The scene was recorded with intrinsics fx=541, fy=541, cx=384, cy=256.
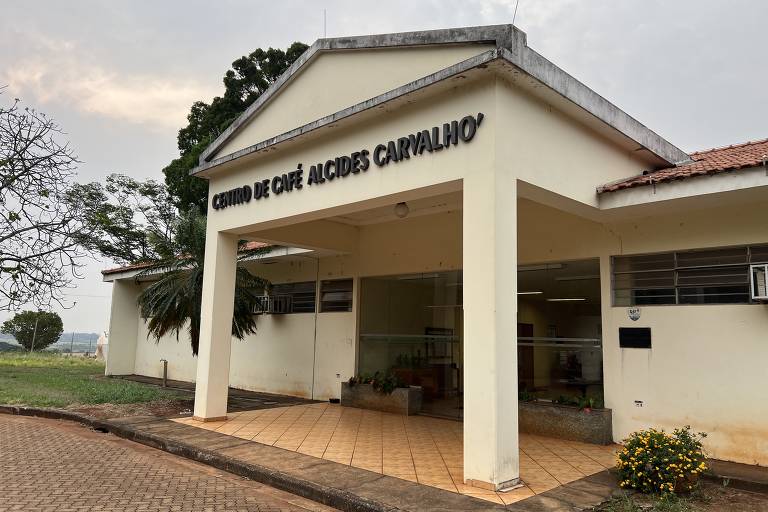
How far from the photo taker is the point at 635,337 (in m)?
7.75

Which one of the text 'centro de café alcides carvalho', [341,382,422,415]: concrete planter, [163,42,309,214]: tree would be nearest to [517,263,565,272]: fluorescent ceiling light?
[341,382,422,415]: concrete planter

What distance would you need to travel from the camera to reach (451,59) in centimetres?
652

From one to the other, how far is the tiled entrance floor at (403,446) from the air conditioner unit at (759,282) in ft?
8.91

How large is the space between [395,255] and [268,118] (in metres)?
3.83

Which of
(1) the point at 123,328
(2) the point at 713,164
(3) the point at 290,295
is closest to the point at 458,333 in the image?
(2) the point at 713,164

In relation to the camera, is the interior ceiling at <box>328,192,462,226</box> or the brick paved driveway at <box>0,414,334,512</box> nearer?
the brick paved driveway at <box>0,414,334,512</box>

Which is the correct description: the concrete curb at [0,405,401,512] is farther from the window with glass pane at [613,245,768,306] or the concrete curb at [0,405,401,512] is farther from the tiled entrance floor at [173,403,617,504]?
the window with glass pane at [613,245,768,306]

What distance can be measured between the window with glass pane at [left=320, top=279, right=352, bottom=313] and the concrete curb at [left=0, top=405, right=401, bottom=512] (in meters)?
5.07

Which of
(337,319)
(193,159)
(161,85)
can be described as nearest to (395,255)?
(337,319)

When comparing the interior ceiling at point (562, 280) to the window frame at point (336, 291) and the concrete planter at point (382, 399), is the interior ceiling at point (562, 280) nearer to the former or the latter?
the concrete planter at point (382, 399)

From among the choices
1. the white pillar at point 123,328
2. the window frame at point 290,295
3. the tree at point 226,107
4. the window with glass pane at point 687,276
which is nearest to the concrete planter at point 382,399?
the window frame at point 290,295

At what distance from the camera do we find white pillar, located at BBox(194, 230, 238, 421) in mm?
9516

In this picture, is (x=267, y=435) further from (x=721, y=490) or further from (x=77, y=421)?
(x=721, y=490)

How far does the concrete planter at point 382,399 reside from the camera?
34.2 ft
